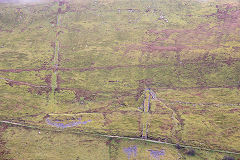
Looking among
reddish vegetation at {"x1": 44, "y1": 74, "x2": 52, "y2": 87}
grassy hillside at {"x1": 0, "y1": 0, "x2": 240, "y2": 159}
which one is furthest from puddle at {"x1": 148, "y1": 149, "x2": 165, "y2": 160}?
reddish vegetation at {"x1": 44, "y1": 74, "x2": 52, "y2": 87}

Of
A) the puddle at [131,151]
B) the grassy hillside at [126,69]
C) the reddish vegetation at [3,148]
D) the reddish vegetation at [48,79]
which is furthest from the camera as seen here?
the reddish vegetation at [48,79]

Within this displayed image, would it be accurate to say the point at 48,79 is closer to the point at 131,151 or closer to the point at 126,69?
the point at 126,69

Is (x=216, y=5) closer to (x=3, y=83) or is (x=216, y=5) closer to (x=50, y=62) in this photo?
(x=50, y=62)

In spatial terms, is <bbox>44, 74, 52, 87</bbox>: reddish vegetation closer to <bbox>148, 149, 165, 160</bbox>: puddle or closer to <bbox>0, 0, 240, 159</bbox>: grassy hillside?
<bbox>0, 0, 240, 159</bbox>: grassy hillside

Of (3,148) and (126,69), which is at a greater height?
(126,69)

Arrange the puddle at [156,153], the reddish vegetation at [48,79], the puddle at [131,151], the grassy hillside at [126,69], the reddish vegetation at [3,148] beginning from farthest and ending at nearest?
the reddish vegetation at [48,79] → the grassy hillside at [126,69] → the puddle at [131,151] → the puddle at [156,153] → the reddish vegetation at [3,148]

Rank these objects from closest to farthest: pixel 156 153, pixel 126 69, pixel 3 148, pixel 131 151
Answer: pixel 3 148
pixel 156 153
pixel 131 151
pixel 126 69

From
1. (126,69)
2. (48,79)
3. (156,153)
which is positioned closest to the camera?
(156,153)

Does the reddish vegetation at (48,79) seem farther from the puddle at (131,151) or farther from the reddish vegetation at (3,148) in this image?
the puddle at (131,151)

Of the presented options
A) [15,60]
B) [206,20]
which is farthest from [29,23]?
[206,20]

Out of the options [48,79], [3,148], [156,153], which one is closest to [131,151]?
→ [156,153]

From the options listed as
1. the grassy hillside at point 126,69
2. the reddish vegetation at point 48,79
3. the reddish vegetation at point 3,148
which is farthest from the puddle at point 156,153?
the reddish vegetation at point 48,79
